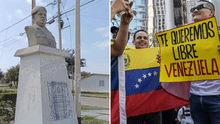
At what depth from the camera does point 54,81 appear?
133 inches

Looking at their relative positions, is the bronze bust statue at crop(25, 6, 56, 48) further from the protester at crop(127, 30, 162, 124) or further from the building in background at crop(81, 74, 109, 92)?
the building in background at crop(81, 74, 109, 92)

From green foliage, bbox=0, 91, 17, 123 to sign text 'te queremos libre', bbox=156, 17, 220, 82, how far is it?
576 cm

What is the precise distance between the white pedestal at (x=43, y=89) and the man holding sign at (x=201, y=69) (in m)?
1.96

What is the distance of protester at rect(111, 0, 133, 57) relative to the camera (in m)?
1.78

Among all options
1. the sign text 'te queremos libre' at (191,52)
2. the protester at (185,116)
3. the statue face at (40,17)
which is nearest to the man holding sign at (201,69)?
the sign text 'te queremos libre' at (191,52)

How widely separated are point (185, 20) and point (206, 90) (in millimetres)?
1217

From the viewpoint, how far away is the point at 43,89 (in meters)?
3.17

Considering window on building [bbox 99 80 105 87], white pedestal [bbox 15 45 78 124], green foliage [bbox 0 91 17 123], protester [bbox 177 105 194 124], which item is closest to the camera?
white pedestal [bbox 15 45 78 124]

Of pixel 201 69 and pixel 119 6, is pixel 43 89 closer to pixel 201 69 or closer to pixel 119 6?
pixel 119 6

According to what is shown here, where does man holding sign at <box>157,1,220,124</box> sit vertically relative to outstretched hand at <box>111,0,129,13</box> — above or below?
below

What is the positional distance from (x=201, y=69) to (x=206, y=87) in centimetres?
18

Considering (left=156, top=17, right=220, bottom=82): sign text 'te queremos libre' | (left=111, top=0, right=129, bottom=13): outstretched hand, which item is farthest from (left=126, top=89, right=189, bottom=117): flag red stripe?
(left=111, top=0, right=129, bottom=13): outstretched hand

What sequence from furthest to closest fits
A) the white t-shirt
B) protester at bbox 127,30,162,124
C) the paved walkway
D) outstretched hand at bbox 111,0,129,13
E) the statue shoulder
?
the paved walkway, the statue shoulder, protester at bbox 127,30,162,124, the white t-shirt, outstretched hand at bbox 111,0,129,13

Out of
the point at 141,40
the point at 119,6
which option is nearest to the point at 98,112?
the point at 141,40
